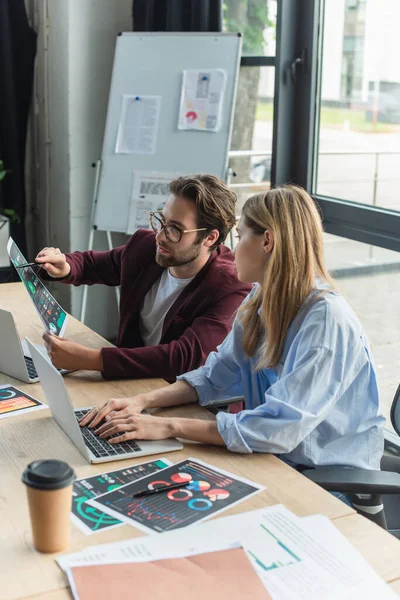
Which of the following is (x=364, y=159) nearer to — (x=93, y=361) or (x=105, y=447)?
(x=93, y=361)

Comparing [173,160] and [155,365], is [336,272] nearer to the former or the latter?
[173,160]

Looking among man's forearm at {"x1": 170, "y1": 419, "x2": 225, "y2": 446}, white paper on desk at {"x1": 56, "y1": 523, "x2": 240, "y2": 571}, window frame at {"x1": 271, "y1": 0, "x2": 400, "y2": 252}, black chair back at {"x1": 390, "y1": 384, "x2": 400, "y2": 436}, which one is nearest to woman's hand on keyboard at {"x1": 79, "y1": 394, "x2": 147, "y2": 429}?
man's forearm at {"x1": 170, "y1": 419, "x2": 225, "y2": 446}

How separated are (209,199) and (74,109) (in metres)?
2.01

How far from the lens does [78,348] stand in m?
2.00

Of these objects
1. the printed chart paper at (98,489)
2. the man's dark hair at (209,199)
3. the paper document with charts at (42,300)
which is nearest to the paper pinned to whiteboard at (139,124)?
the man's dark hair at (209,199)

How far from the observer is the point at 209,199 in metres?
2.17

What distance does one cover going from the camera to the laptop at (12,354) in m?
1.90

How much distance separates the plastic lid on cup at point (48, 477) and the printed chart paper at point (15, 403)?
64cm

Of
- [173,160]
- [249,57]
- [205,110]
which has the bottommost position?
[173,160]

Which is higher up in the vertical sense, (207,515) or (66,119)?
(66,119)

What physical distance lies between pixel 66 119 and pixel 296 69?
1300mm

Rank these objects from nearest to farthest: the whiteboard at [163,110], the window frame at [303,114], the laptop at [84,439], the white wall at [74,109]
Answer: the laptop at [84,439] < the window frame at [303,114] < the whiteboard at [163,110] < the white wall at [74,109]

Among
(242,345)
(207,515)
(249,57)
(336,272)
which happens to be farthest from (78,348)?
(249,57)

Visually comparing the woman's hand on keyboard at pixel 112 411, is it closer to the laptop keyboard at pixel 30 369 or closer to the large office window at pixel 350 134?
the laptop keyboard at pixel 30 369
